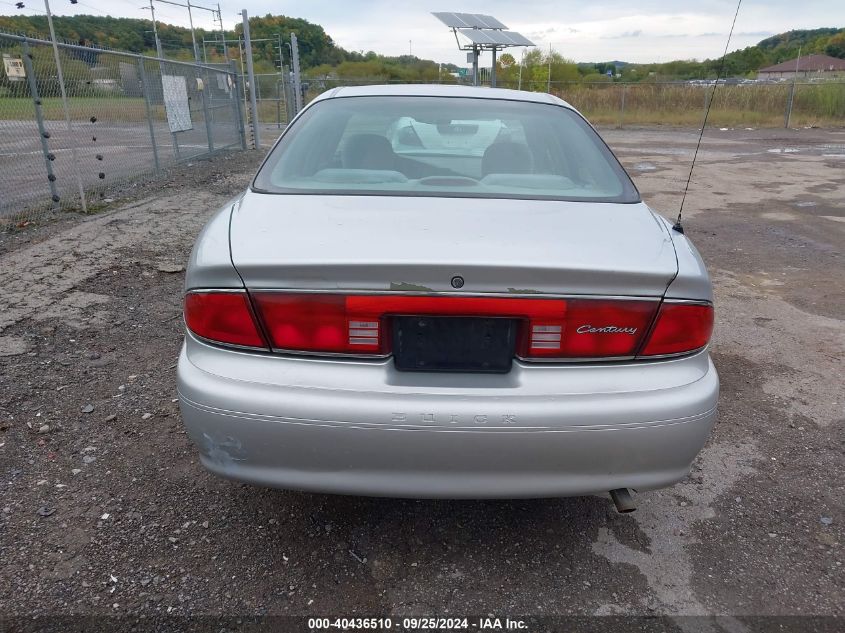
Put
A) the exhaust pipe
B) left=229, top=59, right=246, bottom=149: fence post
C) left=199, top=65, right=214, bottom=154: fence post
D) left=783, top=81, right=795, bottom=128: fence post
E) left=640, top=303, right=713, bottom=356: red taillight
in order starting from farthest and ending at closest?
1. left=783, top=81, right=795, bottom=128: fence post
2. left=229, top=59, right=246, bottom=149: fence post
3. left=199, top=65, right=214, bottom=154: fence post
4. the exhaust pipe
5. left=640, top=303, right=713, bottom=356: red taillight

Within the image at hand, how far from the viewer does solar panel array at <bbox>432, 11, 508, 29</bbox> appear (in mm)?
20219

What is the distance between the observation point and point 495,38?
70.5ft

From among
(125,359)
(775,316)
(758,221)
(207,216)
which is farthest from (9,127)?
(758,221)

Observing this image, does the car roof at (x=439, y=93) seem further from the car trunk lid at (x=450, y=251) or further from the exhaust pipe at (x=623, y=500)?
the exhaust pipe at (x=623, y=500)

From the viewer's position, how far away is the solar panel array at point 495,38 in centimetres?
→ 2033

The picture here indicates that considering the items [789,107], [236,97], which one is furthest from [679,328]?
[789,107]

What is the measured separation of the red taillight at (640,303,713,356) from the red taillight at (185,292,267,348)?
118 centimetres

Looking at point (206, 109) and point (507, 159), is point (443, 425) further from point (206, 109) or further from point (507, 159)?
point (206, 109)

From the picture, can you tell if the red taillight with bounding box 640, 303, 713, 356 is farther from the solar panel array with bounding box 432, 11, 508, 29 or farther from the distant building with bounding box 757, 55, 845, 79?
the distant building with bounding box 757, 55, 845, 79

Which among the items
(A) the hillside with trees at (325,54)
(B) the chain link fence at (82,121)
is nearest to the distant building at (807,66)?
(A) the hillside with trees at (325,54)

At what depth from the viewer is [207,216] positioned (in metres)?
7.47

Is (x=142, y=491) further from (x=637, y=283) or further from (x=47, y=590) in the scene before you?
(x=637, y=283)

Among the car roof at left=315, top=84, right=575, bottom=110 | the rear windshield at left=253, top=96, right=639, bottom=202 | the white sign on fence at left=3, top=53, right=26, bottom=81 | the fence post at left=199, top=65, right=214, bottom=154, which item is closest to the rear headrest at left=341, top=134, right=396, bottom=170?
the rear windshield at left=253, top=96, right=639, bottom=202

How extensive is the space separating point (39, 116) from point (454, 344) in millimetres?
7076
